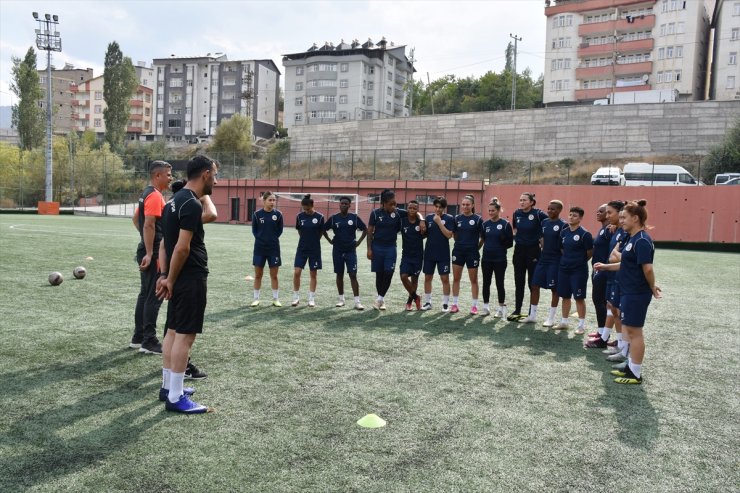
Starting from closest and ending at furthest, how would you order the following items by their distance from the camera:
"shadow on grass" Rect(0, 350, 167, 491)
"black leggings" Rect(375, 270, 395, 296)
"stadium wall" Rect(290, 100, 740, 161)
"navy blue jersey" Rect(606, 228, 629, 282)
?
1. "shadow on grass" Rect(0, 350, 167, 491)
2. "navy blue jersey" Rect(606, 228, 629, 282)
3. "black leggings" Rect(375, 270, 395, 296)
4. "stadium wall" Rect(290, 100, 740, 161)

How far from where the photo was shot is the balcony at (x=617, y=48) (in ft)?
212

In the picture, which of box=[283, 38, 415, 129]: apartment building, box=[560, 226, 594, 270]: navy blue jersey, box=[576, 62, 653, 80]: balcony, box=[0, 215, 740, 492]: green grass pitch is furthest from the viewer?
box=[283, 38, 415, 129]: apartment building

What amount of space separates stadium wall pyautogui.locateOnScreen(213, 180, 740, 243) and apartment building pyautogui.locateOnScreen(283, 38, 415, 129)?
3695 centimetres

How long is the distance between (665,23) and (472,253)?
2583 inches

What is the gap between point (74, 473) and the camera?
12.4 ft

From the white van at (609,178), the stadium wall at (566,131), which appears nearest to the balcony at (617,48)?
the stadium wall at (566,131)

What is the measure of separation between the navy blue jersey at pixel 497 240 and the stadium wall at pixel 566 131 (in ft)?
137

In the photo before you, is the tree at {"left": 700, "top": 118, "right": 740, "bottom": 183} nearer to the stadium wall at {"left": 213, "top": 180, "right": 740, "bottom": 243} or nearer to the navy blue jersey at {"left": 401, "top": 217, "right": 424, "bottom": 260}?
the stadium wall at {"left": 213, "top": 180, "right": 740, "bottom": 243}

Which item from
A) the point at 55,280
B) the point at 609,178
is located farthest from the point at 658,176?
the point at 55,280

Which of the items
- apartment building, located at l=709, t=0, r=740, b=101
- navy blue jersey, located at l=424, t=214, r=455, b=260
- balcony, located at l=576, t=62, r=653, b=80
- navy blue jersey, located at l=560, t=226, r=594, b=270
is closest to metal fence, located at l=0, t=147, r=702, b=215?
apartment building, located at l=709, t=0, r=740, b=101

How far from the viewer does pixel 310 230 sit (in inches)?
412

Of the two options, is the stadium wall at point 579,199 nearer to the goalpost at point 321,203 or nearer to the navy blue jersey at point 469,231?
the goalpost at point 321,203

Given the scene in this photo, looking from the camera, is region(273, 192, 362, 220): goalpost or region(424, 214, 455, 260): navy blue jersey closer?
region(424, 214, 455, 260): navy blue jersey

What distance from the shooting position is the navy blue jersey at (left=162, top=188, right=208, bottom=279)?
478 centimetres
